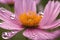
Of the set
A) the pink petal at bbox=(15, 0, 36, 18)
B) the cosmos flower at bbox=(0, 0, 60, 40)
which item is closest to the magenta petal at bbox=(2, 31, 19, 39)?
the cosmos flower at bbox=(0, 0, 60, 40)

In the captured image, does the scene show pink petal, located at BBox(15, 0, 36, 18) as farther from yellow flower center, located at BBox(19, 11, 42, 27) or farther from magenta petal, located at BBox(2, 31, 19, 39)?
magenta petal, located at BBox(2, 31, 19, 39)

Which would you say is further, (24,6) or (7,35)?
(24,6)

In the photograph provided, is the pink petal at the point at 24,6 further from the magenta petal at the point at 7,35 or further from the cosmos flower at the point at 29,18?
the magenta petal at the point at 7,35

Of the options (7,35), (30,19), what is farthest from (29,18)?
(7,35)

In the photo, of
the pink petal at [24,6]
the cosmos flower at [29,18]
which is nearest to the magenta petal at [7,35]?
the cosmos flower at [29,18]

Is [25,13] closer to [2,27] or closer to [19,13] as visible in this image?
[19,13]

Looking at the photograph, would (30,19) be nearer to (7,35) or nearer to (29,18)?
(29,18)

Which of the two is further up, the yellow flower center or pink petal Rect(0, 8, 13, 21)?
pink petal Rect(0, 8, 13, 21)

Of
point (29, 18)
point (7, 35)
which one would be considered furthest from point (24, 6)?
point (7, 35)

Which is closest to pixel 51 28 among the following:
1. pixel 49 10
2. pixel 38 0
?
pixel 49 10
